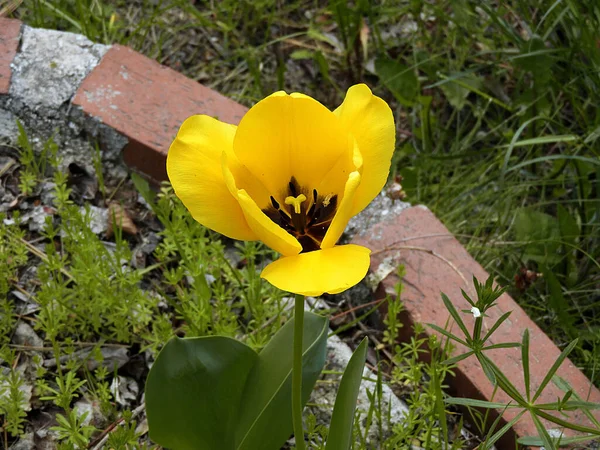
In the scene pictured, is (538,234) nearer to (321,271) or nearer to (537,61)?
(537,61)

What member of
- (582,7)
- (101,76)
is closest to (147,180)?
(101,76)

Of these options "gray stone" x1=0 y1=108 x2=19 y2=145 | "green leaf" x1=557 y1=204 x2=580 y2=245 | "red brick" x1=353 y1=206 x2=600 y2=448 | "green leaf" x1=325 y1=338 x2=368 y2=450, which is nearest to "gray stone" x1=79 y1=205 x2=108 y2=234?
"gray stone" x1=0 y1=108 x2=19 y2=145

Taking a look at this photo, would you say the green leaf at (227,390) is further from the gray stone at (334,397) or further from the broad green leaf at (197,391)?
the gray stone at (334,397)

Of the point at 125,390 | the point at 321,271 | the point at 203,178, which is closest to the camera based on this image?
the point at 321,271

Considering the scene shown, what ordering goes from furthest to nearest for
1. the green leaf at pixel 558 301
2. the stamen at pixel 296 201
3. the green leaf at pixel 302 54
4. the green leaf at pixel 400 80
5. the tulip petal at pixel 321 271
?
the green leaf at pixel 302 54
the green leaf at pixel 400 80
the green leaf at pixel 558 301
the stamen at pixel 296 201
the tulip petal at pixel 321 271

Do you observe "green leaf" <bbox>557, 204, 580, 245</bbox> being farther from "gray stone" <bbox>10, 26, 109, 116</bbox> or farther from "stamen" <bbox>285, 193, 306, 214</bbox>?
"gray stone" <bbox>10, 26, 109, 116</bbox>

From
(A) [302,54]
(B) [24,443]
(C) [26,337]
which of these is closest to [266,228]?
(B) [24,443]

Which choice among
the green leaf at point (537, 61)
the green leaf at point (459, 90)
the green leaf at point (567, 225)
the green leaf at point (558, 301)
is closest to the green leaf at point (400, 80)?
the green leaf at point (459, 90)

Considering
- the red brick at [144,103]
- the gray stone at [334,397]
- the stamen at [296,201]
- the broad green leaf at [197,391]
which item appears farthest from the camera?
the red brick at [144,103]
